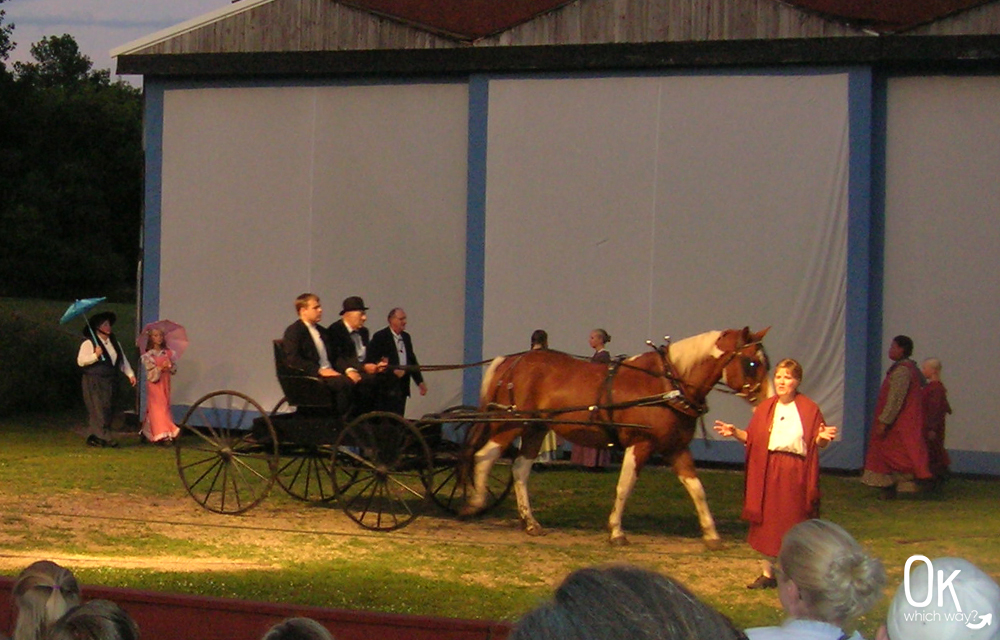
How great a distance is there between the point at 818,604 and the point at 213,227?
618 inches

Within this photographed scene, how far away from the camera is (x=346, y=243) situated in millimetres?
17781

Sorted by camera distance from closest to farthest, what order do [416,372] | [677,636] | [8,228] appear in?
[677,636] → [416,372] → [8,228]

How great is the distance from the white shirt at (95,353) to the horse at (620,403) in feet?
24.6

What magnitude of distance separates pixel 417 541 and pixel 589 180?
7.10m

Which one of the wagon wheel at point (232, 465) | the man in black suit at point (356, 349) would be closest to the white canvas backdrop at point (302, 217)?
the wagon wheel at point (232, 465)

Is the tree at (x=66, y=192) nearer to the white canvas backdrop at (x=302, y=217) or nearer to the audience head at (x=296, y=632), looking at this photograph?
the white canvas backdrop at (x=302, y=217)

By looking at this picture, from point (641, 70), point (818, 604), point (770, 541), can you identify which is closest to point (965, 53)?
point (641, 70)

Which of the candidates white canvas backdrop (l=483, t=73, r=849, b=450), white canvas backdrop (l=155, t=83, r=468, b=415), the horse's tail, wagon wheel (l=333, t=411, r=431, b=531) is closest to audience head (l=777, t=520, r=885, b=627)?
wagon wheel (l=333, t=411, r=431, b=531)

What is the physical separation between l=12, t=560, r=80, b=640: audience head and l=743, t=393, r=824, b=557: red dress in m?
5.48

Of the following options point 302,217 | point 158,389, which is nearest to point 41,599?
point 158,389

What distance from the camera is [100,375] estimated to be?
1734cm

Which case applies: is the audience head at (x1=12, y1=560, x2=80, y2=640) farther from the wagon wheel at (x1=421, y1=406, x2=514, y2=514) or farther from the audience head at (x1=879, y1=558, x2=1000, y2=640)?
the wagon wheel at (x1=421, y1=406, x2=514, y2=514)

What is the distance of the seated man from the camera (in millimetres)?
11328

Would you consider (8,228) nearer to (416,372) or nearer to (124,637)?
(416,372)
